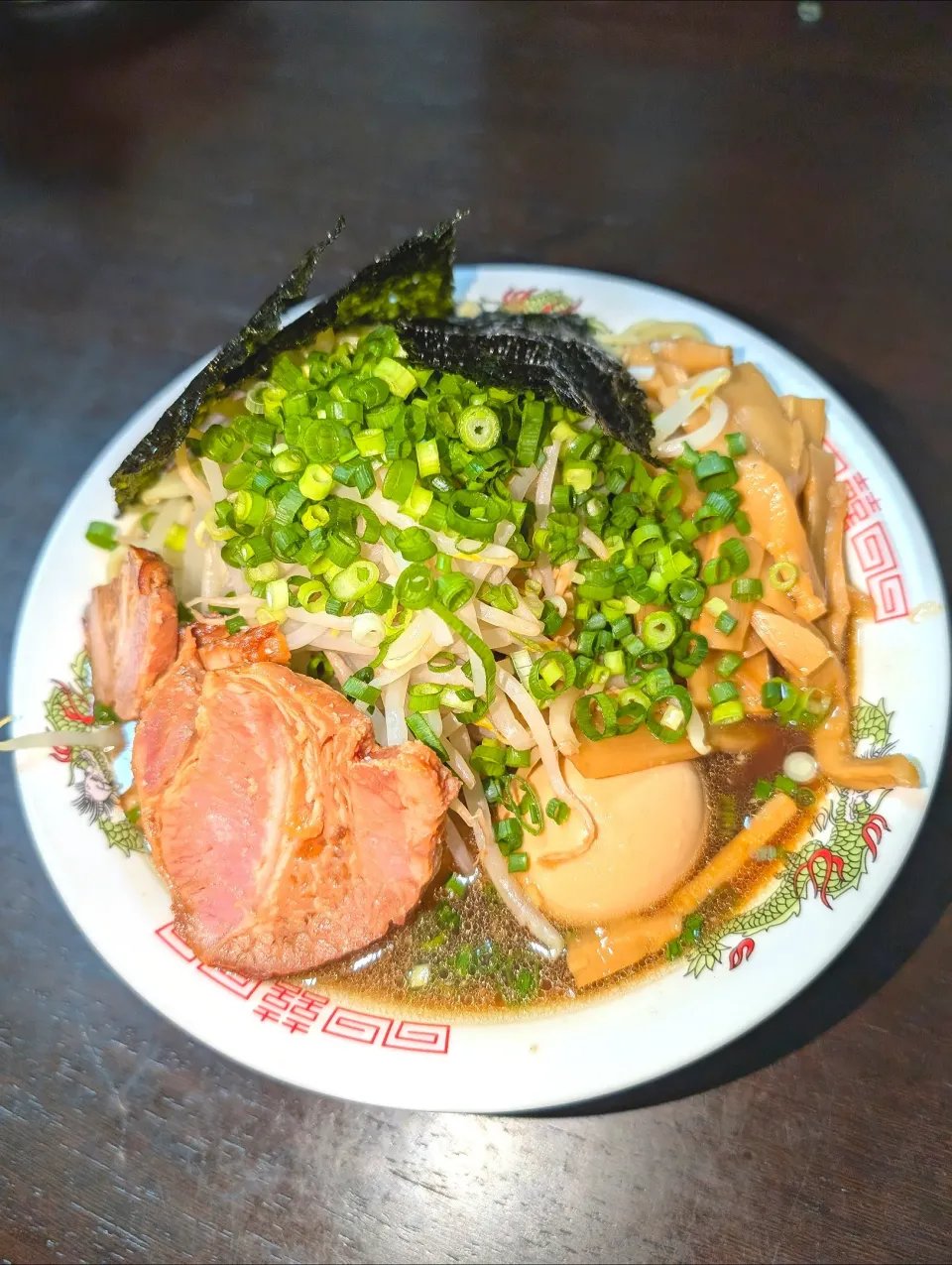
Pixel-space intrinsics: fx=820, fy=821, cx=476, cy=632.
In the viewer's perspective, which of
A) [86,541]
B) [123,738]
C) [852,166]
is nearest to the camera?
[123,738]

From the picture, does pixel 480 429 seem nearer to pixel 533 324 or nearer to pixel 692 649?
pixel 533 324

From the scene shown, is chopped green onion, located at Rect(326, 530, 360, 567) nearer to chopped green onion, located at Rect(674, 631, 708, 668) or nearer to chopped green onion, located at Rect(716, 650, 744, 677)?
chopped green onion, located at Rect(674, 631, 708, 668)

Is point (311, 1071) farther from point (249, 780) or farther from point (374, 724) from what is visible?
point (374, 724)

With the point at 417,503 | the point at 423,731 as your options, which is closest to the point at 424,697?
the point at 423,731

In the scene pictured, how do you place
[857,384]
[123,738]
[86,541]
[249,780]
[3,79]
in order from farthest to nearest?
[3,79] < [857,384] < [86,541] < [123,738] < [249,780]

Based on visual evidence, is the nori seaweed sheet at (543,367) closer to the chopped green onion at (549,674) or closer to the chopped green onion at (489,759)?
the chopped green onion at (549,674)

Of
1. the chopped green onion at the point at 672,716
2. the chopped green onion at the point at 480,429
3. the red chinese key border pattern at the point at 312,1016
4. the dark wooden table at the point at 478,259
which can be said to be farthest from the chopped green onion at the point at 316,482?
the dark wooden table at the point at 478,259

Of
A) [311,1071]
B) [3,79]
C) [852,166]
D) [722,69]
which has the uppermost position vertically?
[3,79]

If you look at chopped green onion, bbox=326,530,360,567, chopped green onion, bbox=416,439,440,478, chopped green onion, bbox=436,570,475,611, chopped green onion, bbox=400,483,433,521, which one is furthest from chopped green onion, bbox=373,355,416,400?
chopped green onion, bbox=436,570,475,611

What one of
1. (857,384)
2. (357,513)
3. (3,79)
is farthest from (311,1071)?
(3,79)
